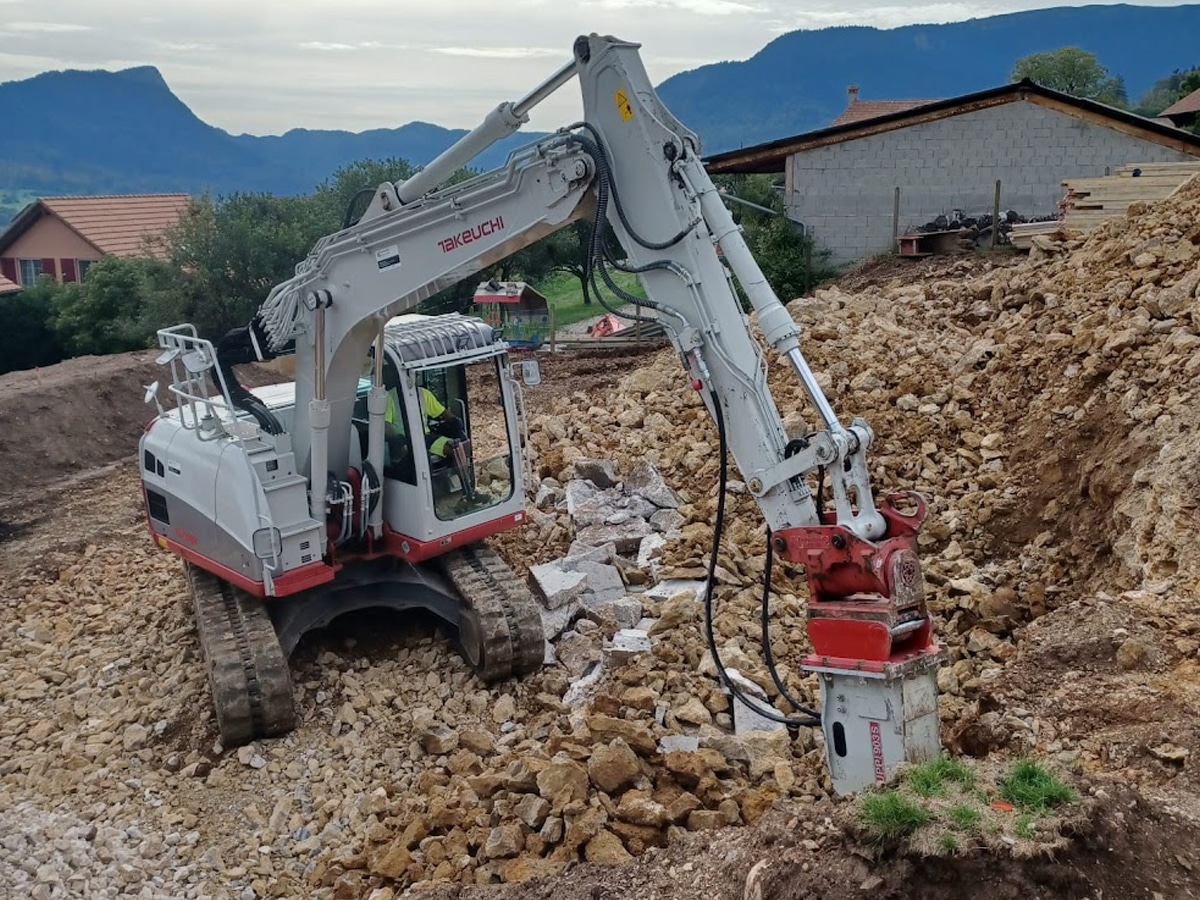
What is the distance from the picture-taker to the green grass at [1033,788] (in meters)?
3.93

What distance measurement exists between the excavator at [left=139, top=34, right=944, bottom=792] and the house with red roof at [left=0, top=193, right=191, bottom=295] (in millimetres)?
33290

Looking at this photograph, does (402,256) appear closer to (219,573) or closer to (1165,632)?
(219,573)

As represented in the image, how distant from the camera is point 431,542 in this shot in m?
7.49

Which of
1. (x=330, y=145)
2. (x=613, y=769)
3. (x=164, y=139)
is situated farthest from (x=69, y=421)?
(x=330, y=145)

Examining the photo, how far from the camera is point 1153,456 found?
7.17 m

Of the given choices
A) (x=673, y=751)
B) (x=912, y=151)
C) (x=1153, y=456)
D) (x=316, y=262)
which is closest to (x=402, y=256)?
(x=316, y=262)

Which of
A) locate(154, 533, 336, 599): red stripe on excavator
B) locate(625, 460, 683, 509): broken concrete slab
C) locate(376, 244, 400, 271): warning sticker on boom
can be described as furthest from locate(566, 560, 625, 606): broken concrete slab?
locate(376, 244, 400, 271): warning sticker on boom

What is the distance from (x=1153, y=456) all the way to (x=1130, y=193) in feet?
22.9

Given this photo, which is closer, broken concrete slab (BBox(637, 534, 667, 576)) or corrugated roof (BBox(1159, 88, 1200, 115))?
broken concrete slab (BBox(637, 534, 667, 576))

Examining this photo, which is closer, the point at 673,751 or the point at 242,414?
the point at 673,751

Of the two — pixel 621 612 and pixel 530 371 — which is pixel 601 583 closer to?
pixel 621 612

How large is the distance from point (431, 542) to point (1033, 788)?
Result: 4463mm

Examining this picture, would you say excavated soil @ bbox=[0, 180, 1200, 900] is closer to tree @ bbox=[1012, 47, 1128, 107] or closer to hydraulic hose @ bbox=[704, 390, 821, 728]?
hydraulic hose @ bbox=[704, 390, 821, 728]

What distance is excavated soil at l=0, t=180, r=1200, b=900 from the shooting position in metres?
4.57
